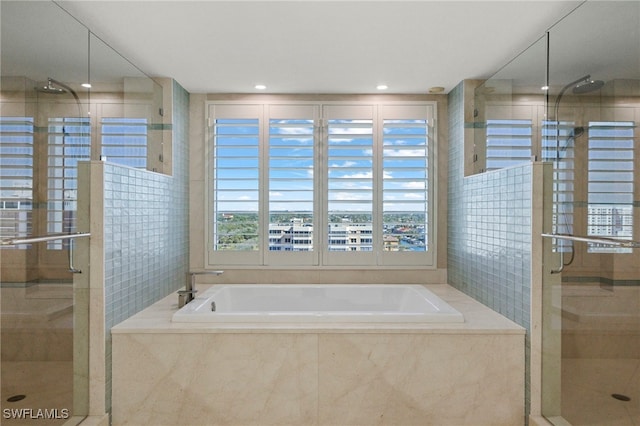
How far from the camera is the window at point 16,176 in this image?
5.21 ft

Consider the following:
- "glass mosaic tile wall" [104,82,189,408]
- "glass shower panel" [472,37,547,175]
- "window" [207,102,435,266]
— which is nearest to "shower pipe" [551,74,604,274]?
"glass shower panel" [472,37,547,175]

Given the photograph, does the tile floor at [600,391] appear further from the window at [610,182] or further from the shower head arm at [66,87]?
the shower head arm at [66,87]

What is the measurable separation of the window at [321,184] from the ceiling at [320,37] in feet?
1.27

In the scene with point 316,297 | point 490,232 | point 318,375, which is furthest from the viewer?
point 316,297

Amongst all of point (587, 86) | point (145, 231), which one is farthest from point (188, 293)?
point (587, 86)

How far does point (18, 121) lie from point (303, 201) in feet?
7.38

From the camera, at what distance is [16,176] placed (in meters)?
1.65

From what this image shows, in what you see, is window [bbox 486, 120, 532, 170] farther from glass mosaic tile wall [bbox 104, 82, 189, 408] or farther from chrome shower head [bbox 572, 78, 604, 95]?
glass mosaic tile wall [bbox 104, 82, 189, 408]

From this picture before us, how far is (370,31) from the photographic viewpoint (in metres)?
2.37

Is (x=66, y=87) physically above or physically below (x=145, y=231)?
above

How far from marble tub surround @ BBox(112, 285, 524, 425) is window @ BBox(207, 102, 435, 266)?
1336mm

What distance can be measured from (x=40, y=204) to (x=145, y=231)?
102 centimetres

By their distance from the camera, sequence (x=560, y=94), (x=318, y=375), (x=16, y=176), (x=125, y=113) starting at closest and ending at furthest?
(x=16, y=176) < (x=560, y=94) < (x=318, y=375) < (x=125, y=113)

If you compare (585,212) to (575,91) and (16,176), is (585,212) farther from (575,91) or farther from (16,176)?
(16,176)
